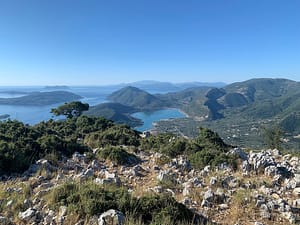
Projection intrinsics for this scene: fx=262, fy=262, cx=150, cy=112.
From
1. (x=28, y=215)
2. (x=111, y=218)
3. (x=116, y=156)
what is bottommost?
(x=116, y=156)

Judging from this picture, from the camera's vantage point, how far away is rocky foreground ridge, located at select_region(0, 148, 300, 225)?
4.79 m

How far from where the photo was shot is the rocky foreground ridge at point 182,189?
15.7 feet

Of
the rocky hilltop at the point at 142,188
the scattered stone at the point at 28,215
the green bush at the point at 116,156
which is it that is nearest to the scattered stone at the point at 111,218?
the rocky hilltop at the point at 142,188

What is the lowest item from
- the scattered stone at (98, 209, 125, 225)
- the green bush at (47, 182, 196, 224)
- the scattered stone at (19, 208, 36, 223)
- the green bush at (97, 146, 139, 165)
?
the green bush at (97, 146, 139, 165)

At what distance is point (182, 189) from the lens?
678 cm

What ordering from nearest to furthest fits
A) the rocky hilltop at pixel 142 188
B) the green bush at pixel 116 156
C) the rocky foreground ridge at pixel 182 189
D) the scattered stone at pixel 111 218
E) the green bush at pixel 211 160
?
the scattered stone at pixel 111 218
the rocky hilltop at pixel 142 188
the rocky foreground ridge at pixel 182 189
the green bush at pixel 211 160
the green bush at pixel 116 156

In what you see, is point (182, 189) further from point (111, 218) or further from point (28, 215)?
point (28, 215)


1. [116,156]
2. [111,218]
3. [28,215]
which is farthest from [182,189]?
[116,156]

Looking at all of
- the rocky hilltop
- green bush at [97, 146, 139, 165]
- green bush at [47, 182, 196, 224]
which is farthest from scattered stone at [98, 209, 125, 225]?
green bush at [97, 146, 139, 165]

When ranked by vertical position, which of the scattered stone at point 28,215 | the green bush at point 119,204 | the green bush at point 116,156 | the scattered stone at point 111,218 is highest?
the scattered stone at point 111,218

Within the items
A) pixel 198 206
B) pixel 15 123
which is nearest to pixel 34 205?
pixel 198 206

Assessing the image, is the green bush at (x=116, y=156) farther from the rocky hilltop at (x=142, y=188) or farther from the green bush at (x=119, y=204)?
the green bush at (x=119, y=204)

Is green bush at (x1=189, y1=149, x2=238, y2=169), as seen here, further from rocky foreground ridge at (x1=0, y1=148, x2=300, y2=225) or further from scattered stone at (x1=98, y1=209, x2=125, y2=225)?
scattered stone at (x1=98, y1=209, x2=125, y2=225)

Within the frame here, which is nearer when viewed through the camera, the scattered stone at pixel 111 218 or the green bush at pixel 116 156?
the scattered stone at pixel 111 218
